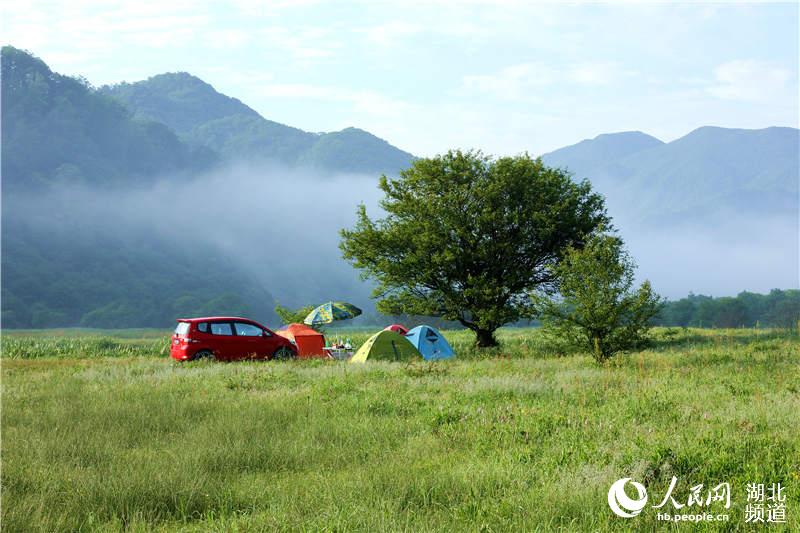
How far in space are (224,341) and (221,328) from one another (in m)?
0.55

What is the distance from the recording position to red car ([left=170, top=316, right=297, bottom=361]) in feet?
78.4

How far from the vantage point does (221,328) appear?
24.7 metres

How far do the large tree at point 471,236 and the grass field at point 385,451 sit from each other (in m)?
14.8

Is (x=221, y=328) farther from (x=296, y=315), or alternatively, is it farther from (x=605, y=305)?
(x=296, y=315)

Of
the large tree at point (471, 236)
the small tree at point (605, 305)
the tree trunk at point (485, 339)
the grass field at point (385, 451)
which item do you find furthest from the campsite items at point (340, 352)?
the grass field at point (385, 451)

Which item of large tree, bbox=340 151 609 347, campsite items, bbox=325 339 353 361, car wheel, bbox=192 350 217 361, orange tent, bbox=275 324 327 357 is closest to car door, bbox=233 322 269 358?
car wheel, bbox=192 350 217 361

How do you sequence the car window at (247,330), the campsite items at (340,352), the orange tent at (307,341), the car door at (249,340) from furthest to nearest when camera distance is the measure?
the campsite items at (340,352), the orange tent at (307,341), the car window at (247,330), the car door at (249,340)

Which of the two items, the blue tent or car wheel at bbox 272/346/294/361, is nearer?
car wheel at bbox 272/346/294/361

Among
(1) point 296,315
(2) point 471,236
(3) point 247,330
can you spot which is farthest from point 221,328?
(1) point 296,315

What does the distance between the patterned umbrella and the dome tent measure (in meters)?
10.2

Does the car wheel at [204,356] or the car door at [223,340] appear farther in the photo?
the car door at [223,340]

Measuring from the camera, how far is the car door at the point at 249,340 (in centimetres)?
2484

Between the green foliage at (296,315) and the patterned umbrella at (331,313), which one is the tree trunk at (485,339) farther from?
the green foliage at (296,315)

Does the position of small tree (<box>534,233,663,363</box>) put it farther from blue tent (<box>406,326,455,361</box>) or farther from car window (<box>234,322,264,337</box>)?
car window (<box>234,322,264,337</box>)
